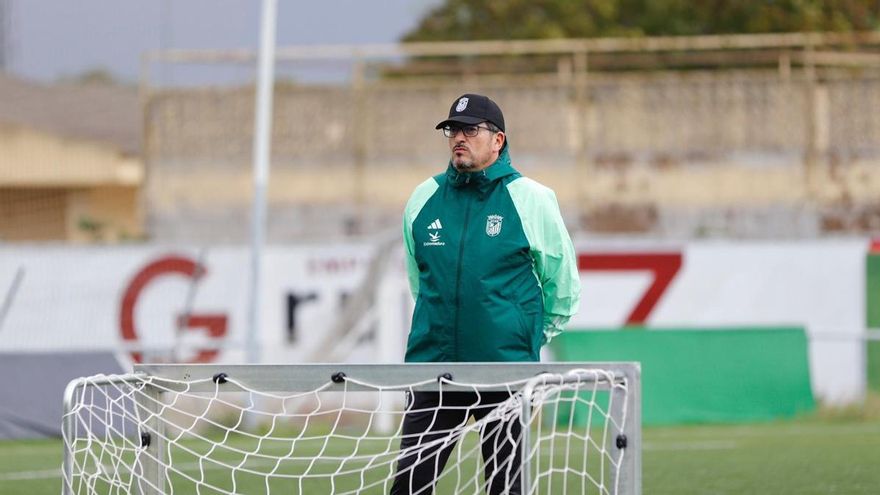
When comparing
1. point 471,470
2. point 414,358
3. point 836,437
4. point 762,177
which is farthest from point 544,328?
point 762,177

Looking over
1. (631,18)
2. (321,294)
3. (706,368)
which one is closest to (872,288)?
(706,368)

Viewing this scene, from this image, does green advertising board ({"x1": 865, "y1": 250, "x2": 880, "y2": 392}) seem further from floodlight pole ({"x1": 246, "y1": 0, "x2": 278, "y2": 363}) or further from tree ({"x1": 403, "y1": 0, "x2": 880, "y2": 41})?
tree ({"x1": 403, "y1": 0, "x2": 880, "y2": 41})

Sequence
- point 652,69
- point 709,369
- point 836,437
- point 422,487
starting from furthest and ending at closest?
point 652,69, point 709,369, point 836,437, point 422,487

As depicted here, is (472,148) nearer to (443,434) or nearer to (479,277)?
(479,277)

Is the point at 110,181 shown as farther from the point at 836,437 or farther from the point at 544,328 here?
the point at 544,328

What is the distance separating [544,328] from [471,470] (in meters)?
4.90

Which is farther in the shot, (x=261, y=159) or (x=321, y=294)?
(x=321, y=294)

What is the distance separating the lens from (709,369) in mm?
16719

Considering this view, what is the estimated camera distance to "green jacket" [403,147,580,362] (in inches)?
233

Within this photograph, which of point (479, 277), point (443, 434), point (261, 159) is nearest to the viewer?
point (479, 277)

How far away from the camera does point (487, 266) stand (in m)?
5.92

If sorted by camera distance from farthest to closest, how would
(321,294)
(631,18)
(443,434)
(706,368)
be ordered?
1. (631,18)
2. (321,294)
3. (706,368)
4. (443,434)

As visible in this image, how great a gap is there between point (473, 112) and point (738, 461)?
243 inches

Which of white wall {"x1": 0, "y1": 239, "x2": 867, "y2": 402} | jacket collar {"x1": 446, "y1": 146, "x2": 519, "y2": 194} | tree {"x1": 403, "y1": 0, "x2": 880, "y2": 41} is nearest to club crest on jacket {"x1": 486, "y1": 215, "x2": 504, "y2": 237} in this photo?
jacket collar {"x1": 446, "y1": 146, "x2": 519, "y2": 194}
